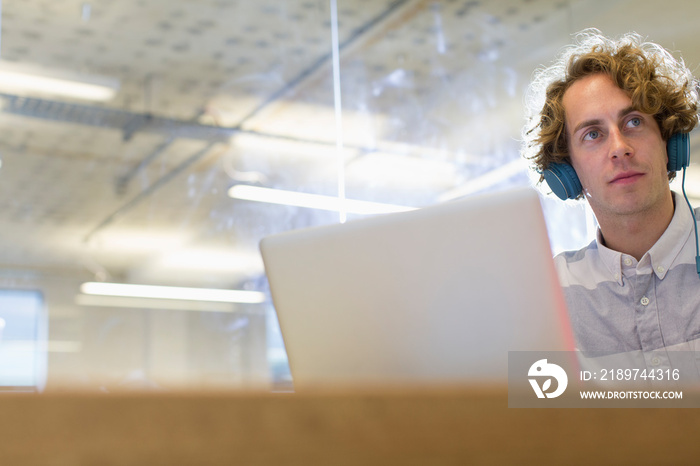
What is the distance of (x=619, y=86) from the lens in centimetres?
147

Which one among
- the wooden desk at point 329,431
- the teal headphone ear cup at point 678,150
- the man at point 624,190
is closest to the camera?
the wooden desk at point 329,431

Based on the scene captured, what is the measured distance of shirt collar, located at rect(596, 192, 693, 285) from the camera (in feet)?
4.06

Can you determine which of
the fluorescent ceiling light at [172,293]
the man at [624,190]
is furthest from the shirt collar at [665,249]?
the fluorescent ceiling light at [172,293]

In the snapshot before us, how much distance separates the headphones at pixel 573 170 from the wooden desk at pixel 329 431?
1275 mm

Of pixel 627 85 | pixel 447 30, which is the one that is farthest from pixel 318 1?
pixel 627 85

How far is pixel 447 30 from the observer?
3518mm

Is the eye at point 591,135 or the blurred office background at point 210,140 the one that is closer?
the eye at point 591,135

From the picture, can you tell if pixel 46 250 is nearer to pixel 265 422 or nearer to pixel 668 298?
pixel 668 298

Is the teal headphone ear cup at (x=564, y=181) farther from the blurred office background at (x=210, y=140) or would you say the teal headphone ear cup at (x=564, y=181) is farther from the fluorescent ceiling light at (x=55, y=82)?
the fluorescent ceiling light at (x=55, y=82)

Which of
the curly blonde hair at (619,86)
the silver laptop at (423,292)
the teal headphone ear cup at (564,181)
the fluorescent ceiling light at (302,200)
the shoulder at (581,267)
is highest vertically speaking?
the fluorescent ceiling light at (302,200)

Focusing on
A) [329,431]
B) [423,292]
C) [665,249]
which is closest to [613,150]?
[665,249]

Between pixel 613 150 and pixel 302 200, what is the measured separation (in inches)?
74.7

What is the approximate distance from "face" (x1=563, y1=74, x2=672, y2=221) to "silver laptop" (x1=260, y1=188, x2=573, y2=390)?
0.74m

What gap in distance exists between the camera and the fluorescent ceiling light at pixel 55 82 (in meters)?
2.67
